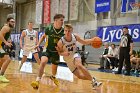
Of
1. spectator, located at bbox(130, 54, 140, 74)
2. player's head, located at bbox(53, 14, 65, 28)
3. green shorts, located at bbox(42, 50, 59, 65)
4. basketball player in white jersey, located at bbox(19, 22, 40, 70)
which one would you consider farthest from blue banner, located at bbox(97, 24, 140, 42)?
player's head, located at bbox(53, 14, 65, 28)

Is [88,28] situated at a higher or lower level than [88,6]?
lower

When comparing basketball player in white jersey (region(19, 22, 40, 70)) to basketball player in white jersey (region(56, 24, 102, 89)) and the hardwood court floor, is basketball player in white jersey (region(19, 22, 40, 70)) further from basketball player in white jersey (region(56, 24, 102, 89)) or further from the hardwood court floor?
basketball player in white jersey (region(56, 24, 102, 89))

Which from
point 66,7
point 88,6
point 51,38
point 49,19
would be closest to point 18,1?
point 49,19

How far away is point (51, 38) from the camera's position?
6430mm

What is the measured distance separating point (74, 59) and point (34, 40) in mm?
4667

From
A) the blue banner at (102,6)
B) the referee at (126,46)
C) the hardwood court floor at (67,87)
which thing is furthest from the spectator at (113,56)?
the hardwood court floor at (67,87)

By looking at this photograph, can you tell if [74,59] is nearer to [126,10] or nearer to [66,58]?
[66,58]

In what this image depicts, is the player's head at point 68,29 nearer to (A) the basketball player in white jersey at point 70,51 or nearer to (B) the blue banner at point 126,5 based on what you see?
(A) the basketball player in white jersey at point 70,51

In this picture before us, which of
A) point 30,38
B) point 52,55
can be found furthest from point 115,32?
point 52,55

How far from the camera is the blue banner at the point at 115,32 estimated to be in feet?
43.8

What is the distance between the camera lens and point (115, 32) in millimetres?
14672

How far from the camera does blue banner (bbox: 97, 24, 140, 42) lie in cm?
1334

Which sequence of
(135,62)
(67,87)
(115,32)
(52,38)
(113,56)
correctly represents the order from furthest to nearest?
(115,32)
(113,56)
(135,62)
(67,87)
(52,38)

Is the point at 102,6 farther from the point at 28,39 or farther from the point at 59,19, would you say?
the point at 59,19
